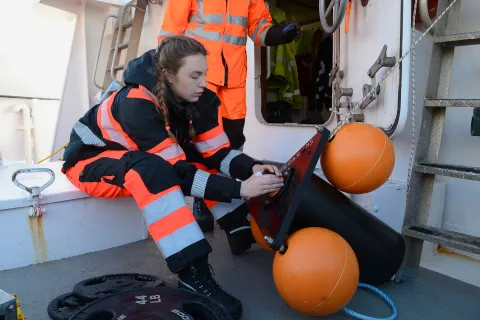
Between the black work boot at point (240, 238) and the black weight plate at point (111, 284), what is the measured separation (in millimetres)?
456

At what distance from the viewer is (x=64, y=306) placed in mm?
1492

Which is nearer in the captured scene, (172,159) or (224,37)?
(172,159)

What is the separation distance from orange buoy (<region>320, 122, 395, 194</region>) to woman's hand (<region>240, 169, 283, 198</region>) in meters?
0.24

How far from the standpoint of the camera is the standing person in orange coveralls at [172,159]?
58.1 inches

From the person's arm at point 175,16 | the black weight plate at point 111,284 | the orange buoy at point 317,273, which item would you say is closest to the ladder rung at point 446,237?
the orange buoy at point 317,273

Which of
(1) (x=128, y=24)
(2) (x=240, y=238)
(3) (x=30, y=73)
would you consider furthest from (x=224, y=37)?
(3) (x=30, y=73)

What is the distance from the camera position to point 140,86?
1642 mm

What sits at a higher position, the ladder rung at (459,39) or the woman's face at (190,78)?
the ladder rung at (459,39)

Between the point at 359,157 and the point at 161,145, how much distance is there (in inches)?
31.0

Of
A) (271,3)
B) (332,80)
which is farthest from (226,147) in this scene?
(271,3)

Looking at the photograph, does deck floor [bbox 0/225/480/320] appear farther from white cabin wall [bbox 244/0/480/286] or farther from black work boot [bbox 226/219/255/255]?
white cabin wall [bbox 244/0/480/286]

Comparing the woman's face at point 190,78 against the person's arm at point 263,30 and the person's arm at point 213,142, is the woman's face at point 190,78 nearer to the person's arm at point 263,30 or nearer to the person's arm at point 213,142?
the person's arm at point 213,142

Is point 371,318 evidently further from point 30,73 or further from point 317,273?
point 30,73

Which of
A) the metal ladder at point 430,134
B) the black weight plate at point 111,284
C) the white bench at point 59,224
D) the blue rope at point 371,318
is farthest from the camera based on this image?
the white bench at point 59,224
